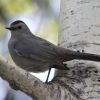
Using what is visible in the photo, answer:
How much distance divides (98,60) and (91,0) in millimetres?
634

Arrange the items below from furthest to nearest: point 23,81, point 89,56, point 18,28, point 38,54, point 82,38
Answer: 1. point 18,28
2. point 38,54
3. point 82,38
4. point 89,56
5. point 23,81

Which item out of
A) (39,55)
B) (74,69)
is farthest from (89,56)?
(39,55)

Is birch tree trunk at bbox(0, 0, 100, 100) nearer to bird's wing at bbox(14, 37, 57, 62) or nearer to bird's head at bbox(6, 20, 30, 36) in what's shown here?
bird's wing at bbox(14, 37, 57, 62)

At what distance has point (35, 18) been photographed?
5.21m

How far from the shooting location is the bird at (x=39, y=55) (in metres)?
3.15

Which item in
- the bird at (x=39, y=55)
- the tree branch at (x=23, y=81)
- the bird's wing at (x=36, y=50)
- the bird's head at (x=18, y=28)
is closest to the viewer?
the tree branch at (x=23, y=81)

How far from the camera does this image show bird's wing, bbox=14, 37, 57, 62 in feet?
11.0

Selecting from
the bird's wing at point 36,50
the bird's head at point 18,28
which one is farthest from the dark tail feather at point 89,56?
the bird's head at point 18,28

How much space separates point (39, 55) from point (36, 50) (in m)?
0.07

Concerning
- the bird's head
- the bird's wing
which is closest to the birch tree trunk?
the bird's wing

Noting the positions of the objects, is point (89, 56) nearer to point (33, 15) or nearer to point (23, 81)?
point (23, 81)

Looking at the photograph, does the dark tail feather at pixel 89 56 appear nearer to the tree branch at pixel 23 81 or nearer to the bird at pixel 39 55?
the bird at pixel 39 55

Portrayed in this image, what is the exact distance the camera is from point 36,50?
3.45 meters

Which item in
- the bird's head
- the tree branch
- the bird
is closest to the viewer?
the tree branch
